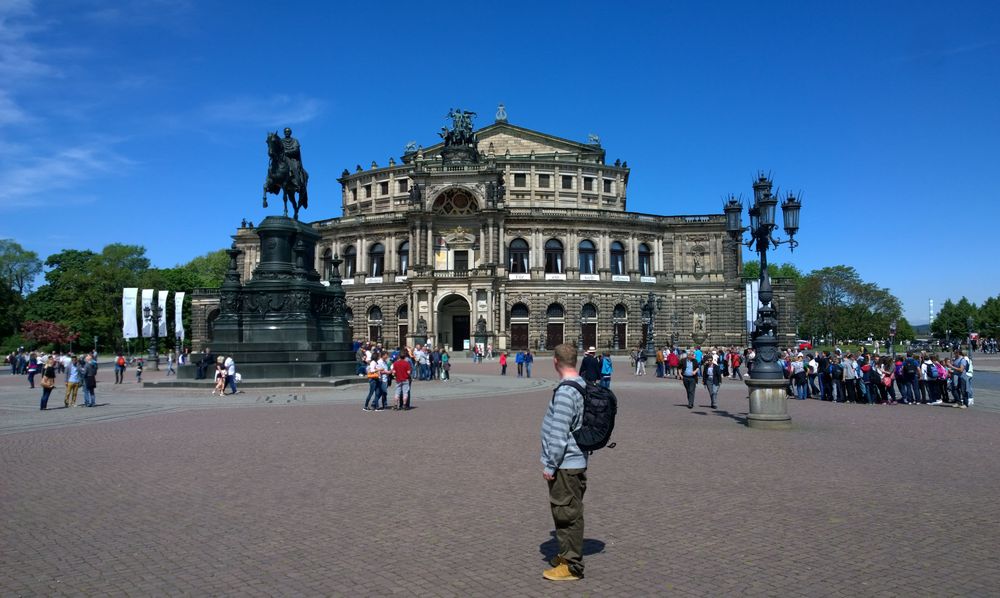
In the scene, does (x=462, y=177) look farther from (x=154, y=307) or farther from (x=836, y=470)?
(x=836, y=470)

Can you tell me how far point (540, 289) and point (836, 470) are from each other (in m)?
54.0

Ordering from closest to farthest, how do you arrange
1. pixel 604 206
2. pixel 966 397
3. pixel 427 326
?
1. pixel 966 397
2. pixel 427 326
3. pixel 604 206

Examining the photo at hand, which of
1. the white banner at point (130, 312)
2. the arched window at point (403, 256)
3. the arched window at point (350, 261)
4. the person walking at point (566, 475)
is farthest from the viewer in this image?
the arched window at point (350, 261)

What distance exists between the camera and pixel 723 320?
66312 mm

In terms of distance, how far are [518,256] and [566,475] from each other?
199ft

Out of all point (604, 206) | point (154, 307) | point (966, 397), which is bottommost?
point (966, 397)

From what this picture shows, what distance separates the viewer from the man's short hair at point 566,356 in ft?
18.7

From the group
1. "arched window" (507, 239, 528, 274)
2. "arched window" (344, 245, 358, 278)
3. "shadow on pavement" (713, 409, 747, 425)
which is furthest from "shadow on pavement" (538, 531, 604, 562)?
"arched window" (344, 245, 358, 278)

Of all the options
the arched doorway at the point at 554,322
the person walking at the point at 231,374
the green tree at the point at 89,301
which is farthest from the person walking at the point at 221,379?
the green tree at the point at 89,301

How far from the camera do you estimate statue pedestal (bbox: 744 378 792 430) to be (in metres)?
14.6

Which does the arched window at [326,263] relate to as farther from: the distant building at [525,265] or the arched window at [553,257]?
the arched window at [553,257]

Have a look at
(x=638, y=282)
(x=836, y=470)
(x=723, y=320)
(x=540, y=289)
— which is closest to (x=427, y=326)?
(x=540, y=289)

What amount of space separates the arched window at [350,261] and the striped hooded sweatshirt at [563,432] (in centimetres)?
6632

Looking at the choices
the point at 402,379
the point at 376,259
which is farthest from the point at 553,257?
the point at 402,379
